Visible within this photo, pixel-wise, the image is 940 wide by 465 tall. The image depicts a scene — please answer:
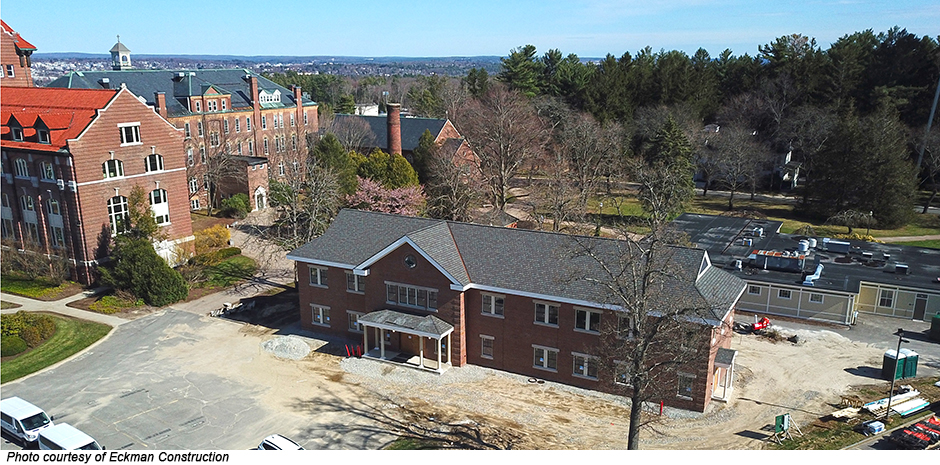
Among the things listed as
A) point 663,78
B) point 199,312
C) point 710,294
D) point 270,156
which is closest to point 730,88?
point 663,78

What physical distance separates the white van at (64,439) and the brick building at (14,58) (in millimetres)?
40494

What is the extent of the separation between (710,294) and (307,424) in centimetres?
1785

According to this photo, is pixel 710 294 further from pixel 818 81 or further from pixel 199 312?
pixel 818 81

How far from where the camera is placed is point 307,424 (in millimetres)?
27484

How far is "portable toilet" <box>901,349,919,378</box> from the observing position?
3167 centimetres

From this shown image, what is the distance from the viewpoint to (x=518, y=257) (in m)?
32.4

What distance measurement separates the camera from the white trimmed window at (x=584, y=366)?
30.5 m

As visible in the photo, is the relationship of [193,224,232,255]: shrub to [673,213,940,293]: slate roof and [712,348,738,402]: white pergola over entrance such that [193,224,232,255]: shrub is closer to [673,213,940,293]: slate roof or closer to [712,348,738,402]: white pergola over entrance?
[673,213,940,293]: slate roof

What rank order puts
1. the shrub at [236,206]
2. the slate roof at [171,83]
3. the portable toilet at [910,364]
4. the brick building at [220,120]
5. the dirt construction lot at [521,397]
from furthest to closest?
the brick building at [220,120], the shrub at [236,206], the slate roof at [171,83], the portable toilet at [910,364], the dirt construction lot at [521,397]

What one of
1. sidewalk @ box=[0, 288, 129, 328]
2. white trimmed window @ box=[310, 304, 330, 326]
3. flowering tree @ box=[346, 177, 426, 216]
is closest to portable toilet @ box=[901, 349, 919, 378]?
white trimmed window @ box=[310, 304, 330, 326]

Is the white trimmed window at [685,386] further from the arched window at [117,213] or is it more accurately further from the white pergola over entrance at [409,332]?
the arched window at [117,213]

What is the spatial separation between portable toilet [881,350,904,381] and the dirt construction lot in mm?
701

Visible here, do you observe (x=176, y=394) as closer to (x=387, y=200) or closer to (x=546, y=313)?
(x=546, y=313)

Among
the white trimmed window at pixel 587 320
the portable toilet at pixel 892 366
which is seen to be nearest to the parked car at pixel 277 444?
the white trimmed window at pixel 587 320
